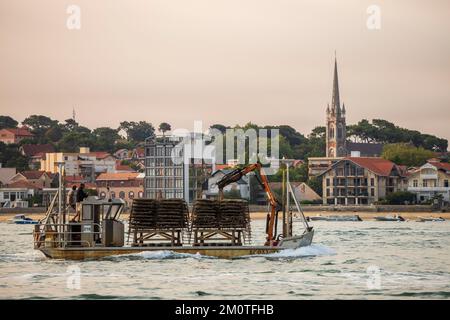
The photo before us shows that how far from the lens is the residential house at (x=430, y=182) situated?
150 metres

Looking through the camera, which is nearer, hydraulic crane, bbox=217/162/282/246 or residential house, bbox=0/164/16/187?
hydraulic crane, bbox=217/162/282/246

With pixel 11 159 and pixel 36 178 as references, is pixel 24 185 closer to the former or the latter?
pixel 36 178

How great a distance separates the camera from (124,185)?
545ft

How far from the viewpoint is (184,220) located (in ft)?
156

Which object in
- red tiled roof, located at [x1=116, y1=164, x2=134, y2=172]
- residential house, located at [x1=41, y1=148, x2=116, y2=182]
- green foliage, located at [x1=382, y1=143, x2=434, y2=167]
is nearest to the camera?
green foliage, located at [x1=382, y1=143, x2=434, y2=167]

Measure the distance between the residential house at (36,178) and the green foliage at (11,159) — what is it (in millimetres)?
18333

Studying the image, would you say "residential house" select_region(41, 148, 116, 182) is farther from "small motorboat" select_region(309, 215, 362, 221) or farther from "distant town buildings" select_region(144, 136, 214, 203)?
"small motorboat" select_region(309, 215, 362, 221)

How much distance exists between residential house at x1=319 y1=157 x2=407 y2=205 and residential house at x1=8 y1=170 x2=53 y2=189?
40.5 metres

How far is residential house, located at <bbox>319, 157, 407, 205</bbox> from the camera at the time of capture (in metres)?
150

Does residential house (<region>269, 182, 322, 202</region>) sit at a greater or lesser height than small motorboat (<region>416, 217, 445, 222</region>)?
greater

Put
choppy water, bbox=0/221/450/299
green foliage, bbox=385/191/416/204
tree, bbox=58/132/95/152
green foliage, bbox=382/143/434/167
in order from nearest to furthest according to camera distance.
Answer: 1. choppy water, bbox=0/221/450/299
2. green foliage, bbox=385/191/416/204
3. green foliage, bbox=382/143/434/167
4. tree, bbox=58/132/95/152

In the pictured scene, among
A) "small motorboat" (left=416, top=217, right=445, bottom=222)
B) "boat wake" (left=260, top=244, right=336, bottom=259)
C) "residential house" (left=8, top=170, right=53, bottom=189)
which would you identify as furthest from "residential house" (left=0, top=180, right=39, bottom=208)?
"boat wake" (left=260, top=244, right=336, bottom=259)

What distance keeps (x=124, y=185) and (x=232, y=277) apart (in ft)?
413

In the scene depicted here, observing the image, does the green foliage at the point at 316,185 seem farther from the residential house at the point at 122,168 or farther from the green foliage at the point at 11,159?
the green foliage at the point at 11,159
